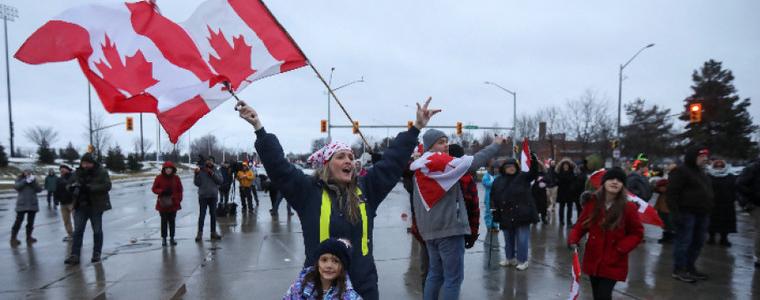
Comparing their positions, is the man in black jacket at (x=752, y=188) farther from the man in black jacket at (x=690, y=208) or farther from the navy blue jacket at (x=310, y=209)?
the navy blue jacket at (x=310, y=209)

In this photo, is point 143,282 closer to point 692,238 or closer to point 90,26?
point 90,26

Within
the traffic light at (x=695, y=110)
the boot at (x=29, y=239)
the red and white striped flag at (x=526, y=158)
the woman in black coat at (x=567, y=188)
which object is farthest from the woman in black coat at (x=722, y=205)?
the traffic light at (x=695, y=110)

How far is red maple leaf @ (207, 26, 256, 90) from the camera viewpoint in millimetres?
3854

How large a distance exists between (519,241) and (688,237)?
2.07 meters

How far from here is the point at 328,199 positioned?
109 inches

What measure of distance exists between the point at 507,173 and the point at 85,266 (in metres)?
6.40

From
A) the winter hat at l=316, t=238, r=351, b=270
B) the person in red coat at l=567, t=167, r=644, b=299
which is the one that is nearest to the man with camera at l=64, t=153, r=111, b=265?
the winter hat at l=316, t=238, r=351, b=270

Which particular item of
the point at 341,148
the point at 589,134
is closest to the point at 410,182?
the point at 341,148

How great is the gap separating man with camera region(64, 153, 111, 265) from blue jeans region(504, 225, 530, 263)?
20.5 ft

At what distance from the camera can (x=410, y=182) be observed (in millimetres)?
4867

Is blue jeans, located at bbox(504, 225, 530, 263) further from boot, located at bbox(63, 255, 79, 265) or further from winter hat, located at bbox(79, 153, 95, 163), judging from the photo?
winter hat, located at bbox(79, 153, 95, 163)

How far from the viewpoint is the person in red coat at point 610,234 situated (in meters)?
4.02

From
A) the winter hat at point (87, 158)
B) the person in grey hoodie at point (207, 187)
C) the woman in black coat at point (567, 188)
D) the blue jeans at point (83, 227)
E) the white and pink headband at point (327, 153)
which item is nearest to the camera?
the white and pink headband at point (327, 153)

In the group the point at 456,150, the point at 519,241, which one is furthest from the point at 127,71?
the point at 519,241
